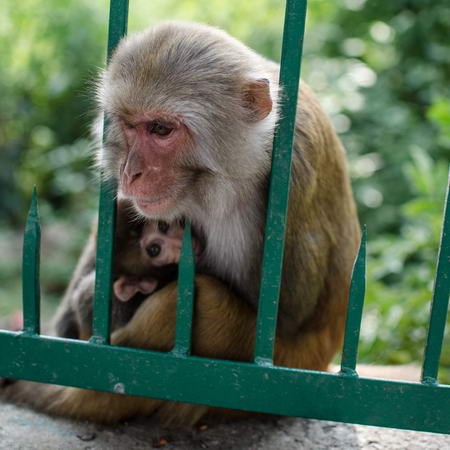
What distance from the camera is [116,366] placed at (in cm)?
266

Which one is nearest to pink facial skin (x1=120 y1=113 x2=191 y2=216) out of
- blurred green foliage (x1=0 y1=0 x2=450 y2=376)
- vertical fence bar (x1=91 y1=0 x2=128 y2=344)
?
vertical fence bar (x1=91 y1=0 x2=128 y2=344)

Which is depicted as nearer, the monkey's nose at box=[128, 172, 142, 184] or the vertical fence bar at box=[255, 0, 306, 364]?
the vertical fence bar at box=[255, 0, 306, 364]

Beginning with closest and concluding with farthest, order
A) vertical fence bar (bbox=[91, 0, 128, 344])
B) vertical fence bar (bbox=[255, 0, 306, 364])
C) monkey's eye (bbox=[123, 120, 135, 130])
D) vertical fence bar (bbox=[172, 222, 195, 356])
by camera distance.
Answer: vertical fence bar (bbox=[255, 0, 306, 364])
vertical fence bar (bbox=[172, 222, 195, 356])
vertical fence bar (bbox=[91, 0, 128, 344])
monkey's eye (bbox=[123, 120, 135, 130])

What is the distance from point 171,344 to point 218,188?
727 mm

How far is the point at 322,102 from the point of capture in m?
7.75

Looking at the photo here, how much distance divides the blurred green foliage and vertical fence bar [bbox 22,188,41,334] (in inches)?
112

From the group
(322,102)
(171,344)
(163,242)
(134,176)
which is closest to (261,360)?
(171,344)

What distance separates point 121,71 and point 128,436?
1.60 meters

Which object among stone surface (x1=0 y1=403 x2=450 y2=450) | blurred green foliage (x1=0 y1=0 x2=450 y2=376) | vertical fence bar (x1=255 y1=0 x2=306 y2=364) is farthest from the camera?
blurred green foliage (x1=0 y1=0 x2=450 y2=376)

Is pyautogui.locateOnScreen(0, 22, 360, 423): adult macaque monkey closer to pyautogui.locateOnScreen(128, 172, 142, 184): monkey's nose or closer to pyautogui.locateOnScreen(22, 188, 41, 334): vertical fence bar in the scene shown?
pyautogui.locateOnScreen(128, 172, 142, 184): monkey's nose

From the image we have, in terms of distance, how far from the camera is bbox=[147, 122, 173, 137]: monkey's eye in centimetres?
270

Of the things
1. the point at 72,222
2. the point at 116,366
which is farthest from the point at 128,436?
the point at 72,222

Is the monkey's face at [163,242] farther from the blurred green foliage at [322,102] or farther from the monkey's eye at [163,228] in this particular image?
the blurred green foliage at [322,102]

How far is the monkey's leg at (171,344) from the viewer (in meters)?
2.93
